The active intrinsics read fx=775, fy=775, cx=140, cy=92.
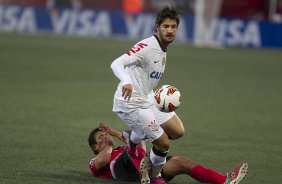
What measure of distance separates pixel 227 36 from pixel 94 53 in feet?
22.4

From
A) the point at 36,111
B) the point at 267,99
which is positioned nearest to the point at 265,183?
the point at 36,111

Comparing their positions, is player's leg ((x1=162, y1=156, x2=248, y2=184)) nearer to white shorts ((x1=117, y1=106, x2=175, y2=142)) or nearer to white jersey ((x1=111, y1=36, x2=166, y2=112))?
white shorts ((x1=117, y1=106, x2=175, y2=142))

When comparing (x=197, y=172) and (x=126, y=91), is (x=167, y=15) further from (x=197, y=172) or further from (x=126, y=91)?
(x=197, y=172)

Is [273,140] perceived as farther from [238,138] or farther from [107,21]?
[107,21]

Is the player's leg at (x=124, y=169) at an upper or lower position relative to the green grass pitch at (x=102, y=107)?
upper

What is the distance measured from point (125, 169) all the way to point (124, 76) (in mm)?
1218

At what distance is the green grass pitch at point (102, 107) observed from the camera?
9.86 metres

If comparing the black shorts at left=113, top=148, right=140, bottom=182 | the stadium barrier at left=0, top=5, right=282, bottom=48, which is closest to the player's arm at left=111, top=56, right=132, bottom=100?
the black shorts at left=113, top=148, right=140, bottom=182

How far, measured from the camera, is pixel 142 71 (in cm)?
851

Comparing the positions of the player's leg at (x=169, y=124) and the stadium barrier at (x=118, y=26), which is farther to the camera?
the stadium barrier at (x=118, y=26)

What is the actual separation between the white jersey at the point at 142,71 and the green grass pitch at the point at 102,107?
99 centimetres

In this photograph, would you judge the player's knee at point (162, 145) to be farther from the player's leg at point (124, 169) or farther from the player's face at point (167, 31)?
the player's face at point (167, 31)

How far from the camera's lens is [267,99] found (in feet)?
58.0

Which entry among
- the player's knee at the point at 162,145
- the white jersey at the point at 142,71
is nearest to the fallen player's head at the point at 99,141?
the white jersey at the point at 142,71
